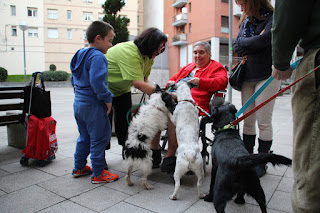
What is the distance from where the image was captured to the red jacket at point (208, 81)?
3.32m

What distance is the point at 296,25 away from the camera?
118 cm

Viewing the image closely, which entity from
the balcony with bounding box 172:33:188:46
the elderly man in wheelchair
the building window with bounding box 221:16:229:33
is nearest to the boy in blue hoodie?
the elderly man in wheelchair

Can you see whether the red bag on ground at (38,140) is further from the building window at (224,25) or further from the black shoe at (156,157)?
the building window at (224,25)

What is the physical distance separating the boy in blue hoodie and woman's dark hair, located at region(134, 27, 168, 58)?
16.1 inches

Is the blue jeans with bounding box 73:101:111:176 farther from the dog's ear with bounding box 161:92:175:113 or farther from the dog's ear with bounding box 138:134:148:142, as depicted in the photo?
the dog's ear with bounding box 161:92:175:113

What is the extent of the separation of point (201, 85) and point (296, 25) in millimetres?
2124

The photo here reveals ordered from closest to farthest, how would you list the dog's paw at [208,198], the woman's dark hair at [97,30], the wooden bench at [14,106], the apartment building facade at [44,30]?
the dog's paw at [208,198] → the woman's dark hair at [97,30] → the wooden bench at [14,106] → the apartment building facade at [44,30]

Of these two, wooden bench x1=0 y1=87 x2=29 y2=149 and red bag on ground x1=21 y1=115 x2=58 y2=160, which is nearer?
red bag on ground x1=21 y1=115 x2=58 y2=160

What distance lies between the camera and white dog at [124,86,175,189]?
282 cm

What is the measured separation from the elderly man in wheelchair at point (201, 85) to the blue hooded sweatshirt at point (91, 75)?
1095mm

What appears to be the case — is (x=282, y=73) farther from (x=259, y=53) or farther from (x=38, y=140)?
(x=38, y=140)

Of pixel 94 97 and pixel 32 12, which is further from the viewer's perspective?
pixel 32 12

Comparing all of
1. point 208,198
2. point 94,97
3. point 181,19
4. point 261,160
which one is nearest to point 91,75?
point 94,97

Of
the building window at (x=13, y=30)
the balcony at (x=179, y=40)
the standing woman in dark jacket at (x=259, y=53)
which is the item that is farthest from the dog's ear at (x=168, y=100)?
the building window at (x=13, y=30)
